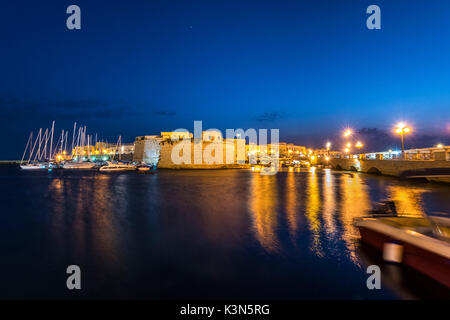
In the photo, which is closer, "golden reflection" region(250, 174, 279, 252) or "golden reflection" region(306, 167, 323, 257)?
"golden reflection" region(306, 167, 323, 257)

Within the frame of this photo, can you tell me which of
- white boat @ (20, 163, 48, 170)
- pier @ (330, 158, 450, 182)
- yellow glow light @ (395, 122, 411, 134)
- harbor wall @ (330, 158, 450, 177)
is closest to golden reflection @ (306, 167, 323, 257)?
pier @ (330, 158, 450, 182)

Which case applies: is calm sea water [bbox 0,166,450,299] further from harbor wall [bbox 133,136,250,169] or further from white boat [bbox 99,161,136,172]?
white boat [bbox 99,161,136,172]

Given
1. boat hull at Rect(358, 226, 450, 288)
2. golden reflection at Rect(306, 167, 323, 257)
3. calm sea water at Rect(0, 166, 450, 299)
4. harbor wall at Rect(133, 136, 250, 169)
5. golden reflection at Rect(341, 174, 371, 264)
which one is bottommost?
calm sea water at Rect(0, 166, 450, 299)

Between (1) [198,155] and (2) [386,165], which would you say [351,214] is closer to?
(2) [386,165]

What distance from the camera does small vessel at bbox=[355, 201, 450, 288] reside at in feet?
12.4

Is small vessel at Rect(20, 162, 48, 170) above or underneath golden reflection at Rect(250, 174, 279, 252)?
above

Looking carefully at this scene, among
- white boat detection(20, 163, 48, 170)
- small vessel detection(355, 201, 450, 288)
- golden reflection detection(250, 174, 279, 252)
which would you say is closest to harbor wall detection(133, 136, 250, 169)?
white boat detection(20, 163, 48, 170)

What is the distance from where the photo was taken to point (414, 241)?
13.6ft

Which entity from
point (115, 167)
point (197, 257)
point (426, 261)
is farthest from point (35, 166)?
point (426, 261)

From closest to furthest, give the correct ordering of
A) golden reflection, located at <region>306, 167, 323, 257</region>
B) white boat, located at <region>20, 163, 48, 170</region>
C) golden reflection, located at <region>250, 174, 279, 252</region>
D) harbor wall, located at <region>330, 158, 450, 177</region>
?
golden reflection, located at <region>306, 167, 323, 257</region> < golden reflection, located at <region>250, 174, 279, 252</region> < harbor wall, located at <region>330, 158, 450, 177</region> < white boat, located at <region>20, 163, 48, 170</region>

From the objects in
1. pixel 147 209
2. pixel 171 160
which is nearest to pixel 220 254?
pixel 147 209

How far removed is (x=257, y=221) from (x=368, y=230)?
13.0 ft

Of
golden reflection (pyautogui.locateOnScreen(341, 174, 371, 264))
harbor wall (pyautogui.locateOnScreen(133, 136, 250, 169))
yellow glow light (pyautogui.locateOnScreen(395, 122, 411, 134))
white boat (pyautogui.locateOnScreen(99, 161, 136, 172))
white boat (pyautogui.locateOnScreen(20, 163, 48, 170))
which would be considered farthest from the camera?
A: white boat (pyautogui.locateOnScreen(20, 163, 48, 170))
